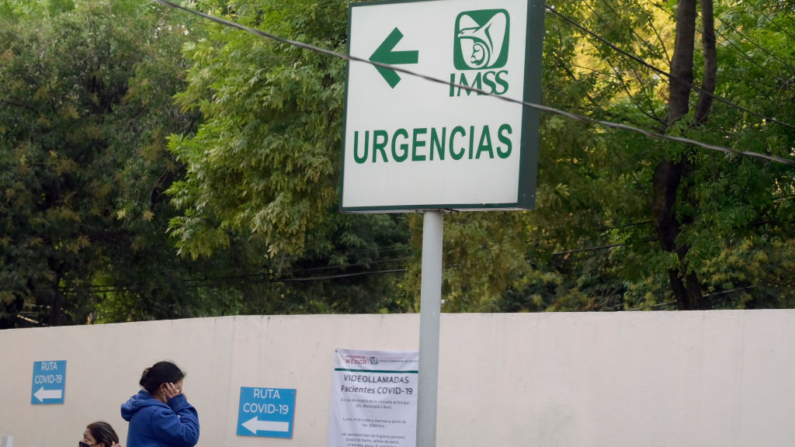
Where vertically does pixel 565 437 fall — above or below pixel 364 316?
below

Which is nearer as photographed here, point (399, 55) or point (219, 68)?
point (399, 55)

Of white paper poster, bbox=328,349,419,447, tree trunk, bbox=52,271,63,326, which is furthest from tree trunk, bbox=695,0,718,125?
tree trunk, bbox=52,271,63,326

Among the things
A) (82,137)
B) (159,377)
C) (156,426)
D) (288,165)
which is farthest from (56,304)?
(156,426)

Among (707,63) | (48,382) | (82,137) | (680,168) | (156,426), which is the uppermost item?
(707,63)

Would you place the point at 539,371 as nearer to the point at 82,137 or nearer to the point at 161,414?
the point at 161,414

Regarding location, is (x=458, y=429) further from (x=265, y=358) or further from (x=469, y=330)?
(x=265, y=358)

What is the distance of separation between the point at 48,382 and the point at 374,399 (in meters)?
4.83

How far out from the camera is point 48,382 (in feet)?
35.8

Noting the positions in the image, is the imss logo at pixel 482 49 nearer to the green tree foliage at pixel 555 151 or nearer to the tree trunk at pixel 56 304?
the green tree foliage at pixel 555 151

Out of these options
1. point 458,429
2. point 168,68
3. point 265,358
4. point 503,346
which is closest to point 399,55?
point 503,346

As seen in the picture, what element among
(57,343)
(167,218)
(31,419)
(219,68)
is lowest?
(31,419)

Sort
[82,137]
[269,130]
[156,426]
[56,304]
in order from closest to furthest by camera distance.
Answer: [156,426] < [269,130] < [82,137] < [56,304]

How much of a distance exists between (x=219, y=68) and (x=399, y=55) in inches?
333

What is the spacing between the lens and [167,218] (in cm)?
1814
